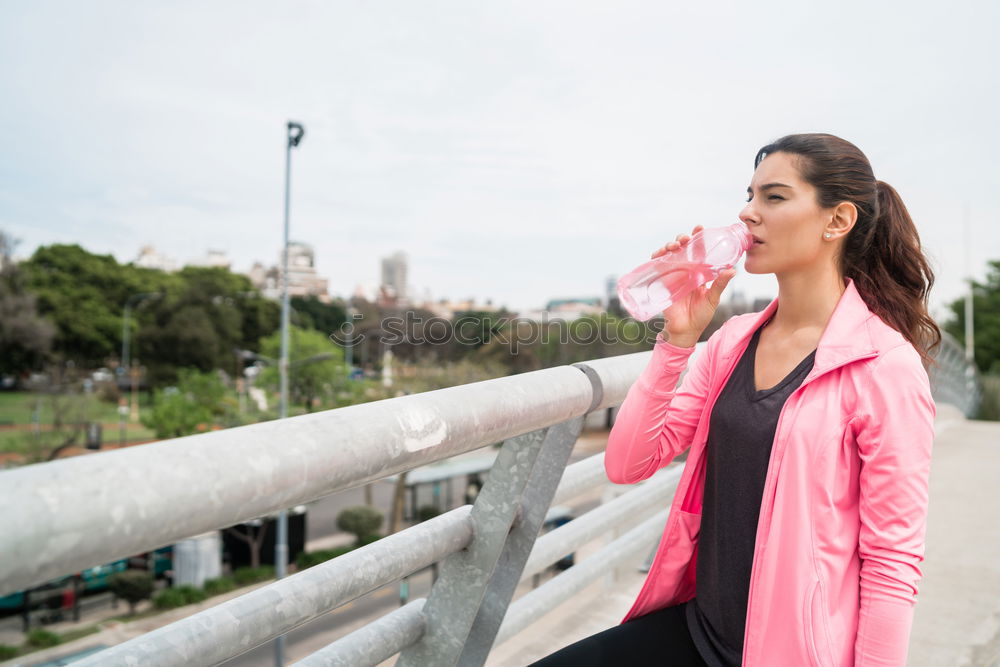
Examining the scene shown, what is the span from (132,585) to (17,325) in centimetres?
2786

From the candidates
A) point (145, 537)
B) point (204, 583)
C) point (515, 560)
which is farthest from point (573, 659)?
point (204, 583)

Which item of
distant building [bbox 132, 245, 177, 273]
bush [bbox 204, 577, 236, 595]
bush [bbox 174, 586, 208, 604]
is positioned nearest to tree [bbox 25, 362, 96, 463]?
bush [bbox 174, 586, 208, 604]

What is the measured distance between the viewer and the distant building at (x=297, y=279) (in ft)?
146

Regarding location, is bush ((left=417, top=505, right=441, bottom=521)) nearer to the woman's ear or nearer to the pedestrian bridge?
the pedestrian bridge

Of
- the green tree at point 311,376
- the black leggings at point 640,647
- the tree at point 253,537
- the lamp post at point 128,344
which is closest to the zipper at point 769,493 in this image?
the black leggings at point 640,647

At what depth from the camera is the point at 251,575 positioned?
22422 mm

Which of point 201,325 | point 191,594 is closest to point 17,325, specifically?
point 201,325

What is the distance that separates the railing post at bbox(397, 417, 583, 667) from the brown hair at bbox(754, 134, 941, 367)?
742 mm

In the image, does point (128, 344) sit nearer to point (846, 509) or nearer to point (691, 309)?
point (691, 309)

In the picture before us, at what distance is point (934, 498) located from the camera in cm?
433

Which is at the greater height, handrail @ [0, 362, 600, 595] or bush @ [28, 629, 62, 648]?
handrail @ [0, 362, 600, 595]

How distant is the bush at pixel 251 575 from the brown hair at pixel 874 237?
22928 mm

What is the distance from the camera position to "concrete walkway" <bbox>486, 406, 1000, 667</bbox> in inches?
89.3

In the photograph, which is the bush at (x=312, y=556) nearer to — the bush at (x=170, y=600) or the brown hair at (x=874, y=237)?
the bush at (x=170, y=600)
